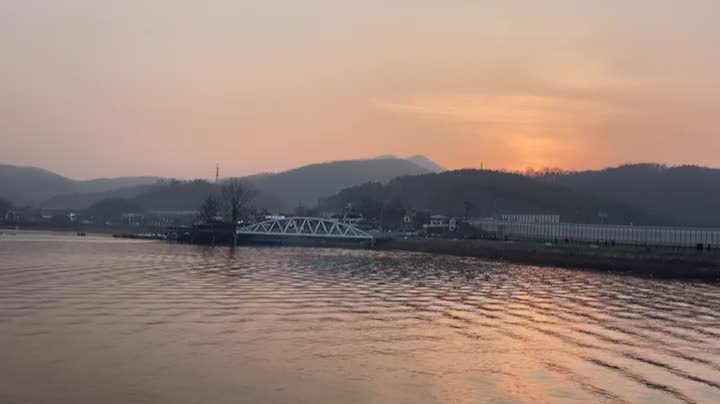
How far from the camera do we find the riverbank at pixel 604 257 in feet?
153

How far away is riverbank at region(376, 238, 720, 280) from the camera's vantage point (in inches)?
1837

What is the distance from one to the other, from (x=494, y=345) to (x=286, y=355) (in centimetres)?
538

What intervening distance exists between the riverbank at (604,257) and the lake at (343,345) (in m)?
17.7

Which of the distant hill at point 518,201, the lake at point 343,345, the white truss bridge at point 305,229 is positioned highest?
the distant hill at point 518,201

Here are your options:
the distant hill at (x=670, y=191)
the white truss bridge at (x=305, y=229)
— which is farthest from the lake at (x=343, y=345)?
the distant hill at (x=670, y=191)

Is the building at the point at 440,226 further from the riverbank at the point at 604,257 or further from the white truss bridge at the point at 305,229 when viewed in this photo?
the riverbank at the point at 604,257

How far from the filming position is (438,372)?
13945 mm

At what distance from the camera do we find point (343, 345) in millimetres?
16406

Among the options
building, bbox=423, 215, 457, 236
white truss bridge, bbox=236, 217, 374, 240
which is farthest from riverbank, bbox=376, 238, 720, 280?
building, bbox=423, 215, 457, 236

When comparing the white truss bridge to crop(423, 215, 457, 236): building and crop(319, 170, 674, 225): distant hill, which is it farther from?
crop(319, 170, 674, 225): distant hill

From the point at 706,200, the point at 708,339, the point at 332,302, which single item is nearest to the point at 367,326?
the point at 332,302

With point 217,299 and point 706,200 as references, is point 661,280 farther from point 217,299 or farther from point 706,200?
point 706,200

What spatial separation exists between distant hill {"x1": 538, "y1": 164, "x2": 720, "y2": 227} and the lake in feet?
398

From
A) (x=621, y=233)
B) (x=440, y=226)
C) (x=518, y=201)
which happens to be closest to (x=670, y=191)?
(x=518, y=201)
